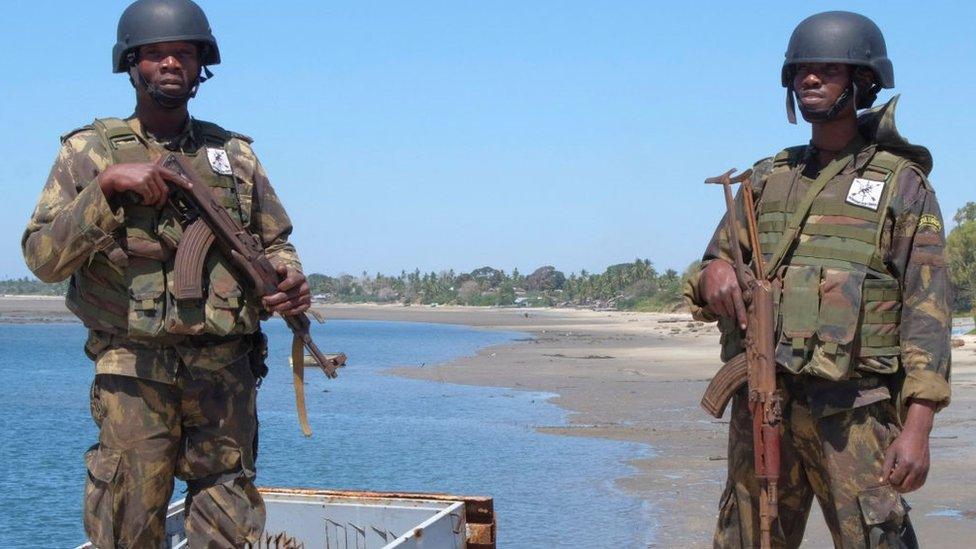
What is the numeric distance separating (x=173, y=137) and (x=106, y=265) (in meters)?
0.60

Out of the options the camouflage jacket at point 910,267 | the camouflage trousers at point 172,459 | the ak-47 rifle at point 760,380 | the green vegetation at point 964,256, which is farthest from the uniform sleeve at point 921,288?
the green vegetation at point 964,256

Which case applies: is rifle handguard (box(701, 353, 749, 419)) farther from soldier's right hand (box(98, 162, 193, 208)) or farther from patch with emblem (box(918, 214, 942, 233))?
soldier's right hand (box(98, 162, 193, 208))

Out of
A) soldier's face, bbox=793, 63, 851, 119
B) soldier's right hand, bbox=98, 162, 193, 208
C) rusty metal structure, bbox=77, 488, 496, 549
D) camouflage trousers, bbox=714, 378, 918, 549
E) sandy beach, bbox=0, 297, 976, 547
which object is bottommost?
sandy beach, bbox=0, 297, 976, 547

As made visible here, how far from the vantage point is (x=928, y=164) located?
187 inches

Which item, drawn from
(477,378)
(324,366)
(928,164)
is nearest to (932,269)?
(928,164)

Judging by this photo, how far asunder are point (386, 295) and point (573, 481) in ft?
520

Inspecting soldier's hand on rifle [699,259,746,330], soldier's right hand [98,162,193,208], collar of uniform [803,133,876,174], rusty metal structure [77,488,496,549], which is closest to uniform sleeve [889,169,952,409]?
collar of uniform [803,133,876,174]

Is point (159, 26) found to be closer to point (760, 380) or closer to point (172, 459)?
point (172, 459)

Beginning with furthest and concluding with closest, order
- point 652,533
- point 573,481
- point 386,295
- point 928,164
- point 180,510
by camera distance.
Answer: point 386,295 < point 573,481 < point 652,533 < point 180,510 < point 928,164

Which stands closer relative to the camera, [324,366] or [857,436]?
[857,436]

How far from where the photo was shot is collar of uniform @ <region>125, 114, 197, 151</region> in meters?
4.96

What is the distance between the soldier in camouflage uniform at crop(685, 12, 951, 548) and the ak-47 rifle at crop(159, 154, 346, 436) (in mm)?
1653

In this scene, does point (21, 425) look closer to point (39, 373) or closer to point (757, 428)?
point (39, 373)

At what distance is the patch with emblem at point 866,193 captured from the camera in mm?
4602
